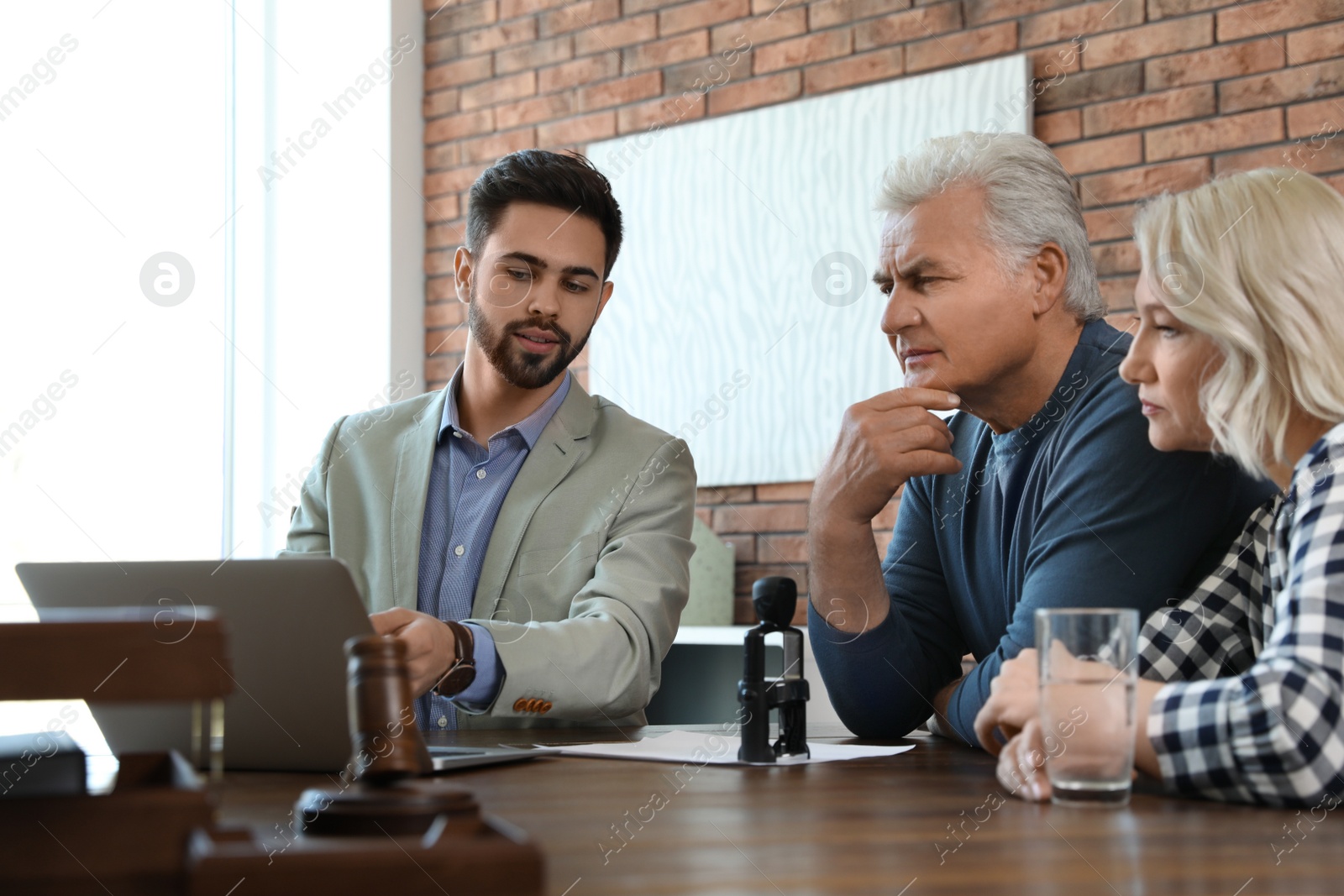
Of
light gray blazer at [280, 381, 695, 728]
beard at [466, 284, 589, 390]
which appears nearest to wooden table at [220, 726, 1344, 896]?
light gray blazer at [280, 381, 695, 728]

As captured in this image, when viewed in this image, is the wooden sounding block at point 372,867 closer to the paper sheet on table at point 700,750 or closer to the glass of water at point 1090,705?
the glass of water at point 1090,705

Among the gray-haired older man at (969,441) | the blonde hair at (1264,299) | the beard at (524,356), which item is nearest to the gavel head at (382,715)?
the blonde hair at (1264,299)

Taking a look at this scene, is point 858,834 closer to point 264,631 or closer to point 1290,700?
point 1290,700

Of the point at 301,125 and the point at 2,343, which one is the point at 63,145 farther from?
the point at 301,125

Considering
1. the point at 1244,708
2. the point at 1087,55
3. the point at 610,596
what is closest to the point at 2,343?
the point at 610,596

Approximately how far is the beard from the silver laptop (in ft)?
3.42

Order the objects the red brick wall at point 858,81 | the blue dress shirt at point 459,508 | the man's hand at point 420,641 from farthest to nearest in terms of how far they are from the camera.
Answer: the red brick wall at point 858,81 < the blue dress shirt at point 459,508 < the man's hand at point 420,641

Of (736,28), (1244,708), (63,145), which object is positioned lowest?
(1244,708)

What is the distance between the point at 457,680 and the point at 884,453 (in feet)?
1.99

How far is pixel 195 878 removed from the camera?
500mm

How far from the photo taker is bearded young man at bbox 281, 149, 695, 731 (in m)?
1.92

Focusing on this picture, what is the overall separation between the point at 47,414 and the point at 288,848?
355 cm

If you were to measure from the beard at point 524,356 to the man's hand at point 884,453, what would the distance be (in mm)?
633

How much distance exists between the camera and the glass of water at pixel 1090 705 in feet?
3.22
